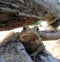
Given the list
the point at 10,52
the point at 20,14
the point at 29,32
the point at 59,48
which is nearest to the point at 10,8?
the point at 20,14

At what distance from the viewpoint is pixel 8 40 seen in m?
1.12

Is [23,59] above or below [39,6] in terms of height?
A: below

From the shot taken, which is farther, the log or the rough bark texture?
the log

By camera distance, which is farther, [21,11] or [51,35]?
[51,35]

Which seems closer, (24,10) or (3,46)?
(24,10)

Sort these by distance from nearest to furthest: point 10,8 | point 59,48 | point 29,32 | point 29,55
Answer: point 10,8 → point 29,32 → point 29,55 → point 59,48

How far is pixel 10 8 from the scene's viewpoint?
606mm

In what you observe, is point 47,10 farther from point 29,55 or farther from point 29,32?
point 29,55

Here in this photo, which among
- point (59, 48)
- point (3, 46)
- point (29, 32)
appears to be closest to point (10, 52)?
point (3, 46)

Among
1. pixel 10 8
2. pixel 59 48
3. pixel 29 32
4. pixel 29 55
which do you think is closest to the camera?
pixel 10 8

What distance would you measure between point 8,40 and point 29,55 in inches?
5.7

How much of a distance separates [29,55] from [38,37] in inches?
5.4

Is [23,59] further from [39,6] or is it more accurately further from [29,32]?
[39,6]

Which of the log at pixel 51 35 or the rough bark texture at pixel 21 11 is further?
the log at pixel 51 35
